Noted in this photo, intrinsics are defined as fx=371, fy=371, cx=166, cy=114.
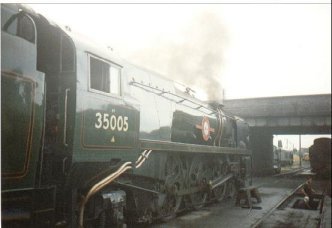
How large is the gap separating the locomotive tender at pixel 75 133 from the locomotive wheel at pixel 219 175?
3698mm

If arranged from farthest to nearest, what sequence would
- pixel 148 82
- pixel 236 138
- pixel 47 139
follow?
pixel 236 138 < pixel 148 82 < pixel 47 139

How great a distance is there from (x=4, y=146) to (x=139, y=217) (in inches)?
160

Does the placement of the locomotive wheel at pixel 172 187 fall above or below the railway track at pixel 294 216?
above

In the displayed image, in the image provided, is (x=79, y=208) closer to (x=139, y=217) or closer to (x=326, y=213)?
(x=139, y=217)

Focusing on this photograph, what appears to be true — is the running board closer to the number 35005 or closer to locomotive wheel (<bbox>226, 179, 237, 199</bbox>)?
locomotive wheel (<bbox>226, 179, 237, 199</bbox>)

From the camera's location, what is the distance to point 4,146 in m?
4.05

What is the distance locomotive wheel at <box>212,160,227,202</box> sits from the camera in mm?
12802

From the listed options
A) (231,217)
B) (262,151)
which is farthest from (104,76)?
(262,151)

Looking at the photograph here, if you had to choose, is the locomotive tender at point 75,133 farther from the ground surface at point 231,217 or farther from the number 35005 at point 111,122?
the ground surface at point 231,217

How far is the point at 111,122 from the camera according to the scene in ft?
19.3

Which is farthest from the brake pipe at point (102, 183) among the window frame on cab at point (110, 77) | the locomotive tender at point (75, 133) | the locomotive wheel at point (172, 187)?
the locomotive wheel at point (172, 187)

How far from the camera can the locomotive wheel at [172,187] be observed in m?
9.00

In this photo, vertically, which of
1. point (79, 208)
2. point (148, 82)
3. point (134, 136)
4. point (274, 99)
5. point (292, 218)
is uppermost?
point (274, 99)

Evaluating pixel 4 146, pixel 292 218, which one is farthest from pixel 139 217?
pixel 292 218
